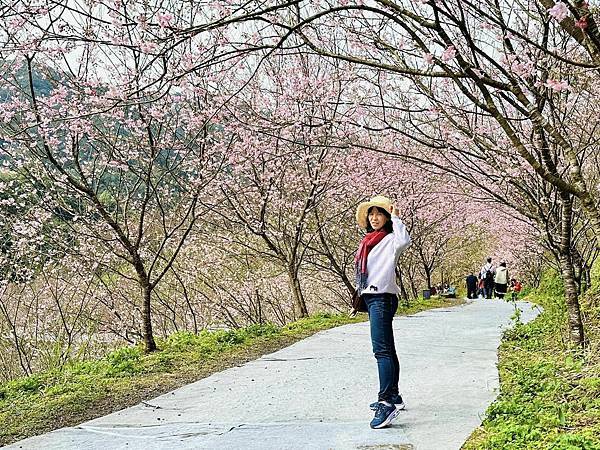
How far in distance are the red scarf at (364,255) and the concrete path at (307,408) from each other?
0.93 m

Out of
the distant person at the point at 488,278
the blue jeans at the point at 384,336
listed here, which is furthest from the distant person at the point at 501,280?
the blue jeans at the point at 384,336

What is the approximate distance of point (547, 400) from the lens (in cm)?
456

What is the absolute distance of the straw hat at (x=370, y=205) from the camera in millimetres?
4641

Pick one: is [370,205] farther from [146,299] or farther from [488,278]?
[488,278]

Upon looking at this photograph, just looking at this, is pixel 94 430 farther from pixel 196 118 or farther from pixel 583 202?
pixel 196 118

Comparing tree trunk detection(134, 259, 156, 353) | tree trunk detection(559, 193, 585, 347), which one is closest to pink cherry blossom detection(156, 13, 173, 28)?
tree trunk detection(559, 193, 585, 347)

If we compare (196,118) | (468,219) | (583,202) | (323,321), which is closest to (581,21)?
(583,202)

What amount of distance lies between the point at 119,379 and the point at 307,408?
8.61 ft

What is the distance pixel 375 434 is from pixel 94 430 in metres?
1.99

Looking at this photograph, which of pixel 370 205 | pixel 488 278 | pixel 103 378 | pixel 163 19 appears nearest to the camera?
pixel 163 19

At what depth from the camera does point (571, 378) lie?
5129 millimetres

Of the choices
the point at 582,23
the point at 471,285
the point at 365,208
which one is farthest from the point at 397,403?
the point at 471,285

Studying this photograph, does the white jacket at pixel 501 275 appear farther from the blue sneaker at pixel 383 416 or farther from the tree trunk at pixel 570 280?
the blue sneaker at pixel 383 416

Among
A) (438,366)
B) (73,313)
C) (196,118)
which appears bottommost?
(438,366)
